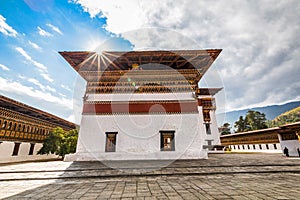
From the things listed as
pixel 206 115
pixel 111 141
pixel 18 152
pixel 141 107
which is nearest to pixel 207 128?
pixel 206 115

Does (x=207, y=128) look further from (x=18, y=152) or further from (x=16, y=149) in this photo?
(x=16, y=149)

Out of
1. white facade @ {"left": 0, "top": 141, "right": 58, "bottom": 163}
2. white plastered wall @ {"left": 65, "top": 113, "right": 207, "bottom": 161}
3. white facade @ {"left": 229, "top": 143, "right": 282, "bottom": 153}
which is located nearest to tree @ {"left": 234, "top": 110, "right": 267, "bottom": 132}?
white facade @ {"left": 229, "top": 143, "right": 282, "bottom": 153}

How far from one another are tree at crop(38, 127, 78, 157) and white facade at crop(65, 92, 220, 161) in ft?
18.7

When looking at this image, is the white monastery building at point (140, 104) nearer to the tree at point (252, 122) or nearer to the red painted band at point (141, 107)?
the red painted band at point (141, 107)

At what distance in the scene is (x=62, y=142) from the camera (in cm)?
1515

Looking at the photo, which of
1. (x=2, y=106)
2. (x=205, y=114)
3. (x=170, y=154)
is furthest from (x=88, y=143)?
(x=205, y=114)

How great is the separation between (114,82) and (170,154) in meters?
6.13

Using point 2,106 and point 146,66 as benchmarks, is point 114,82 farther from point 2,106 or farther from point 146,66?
point 2,106

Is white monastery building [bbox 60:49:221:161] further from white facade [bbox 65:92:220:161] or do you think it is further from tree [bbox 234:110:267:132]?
tree [bbox 234:110:267:132]

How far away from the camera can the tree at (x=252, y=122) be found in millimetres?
33969

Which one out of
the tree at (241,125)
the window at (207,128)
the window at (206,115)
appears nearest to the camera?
the window at (207,128)

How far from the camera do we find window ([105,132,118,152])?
9859 mm

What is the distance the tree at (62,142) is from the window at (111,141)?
652 cm

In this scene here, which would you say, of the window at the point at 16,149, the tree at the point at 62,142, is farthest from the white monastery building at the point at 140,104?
the window at the point at 16,149
